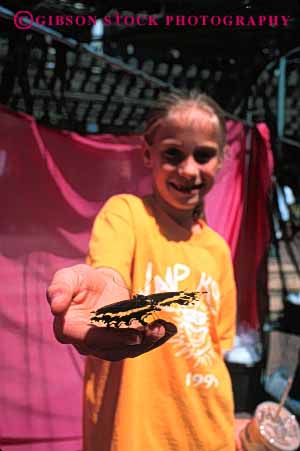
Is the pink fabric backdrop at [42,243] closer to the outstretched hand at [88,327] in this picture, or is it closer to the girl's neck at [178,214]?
the girl's neck at [178,214]

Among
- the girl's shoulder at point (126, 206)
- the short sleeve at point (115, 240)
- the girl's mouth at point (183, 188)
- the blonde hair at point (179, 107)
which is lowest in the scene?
the short sleeve at point (115, 240)

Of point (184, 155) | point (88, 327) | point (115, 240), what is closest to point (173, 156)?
point (184, 155)

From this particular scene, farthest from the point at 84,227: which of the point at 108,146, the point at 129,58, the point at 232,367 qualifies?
the point at 232,367

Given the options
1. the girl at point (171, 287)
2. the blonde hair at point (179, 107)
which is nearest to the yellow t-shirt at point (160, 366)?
the girl at point (171, 287)

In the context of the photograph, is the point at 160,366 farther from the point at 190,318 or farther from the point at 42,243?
the point at 42,243

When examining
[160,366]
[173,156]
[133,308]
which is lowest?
[160,366]

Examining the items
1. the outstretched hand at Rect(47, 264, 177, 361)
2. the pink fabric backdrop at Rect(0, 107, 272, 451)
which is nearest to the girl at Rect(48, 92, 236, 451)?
the outstretched hand at Rect(47, 264, 177, 361)

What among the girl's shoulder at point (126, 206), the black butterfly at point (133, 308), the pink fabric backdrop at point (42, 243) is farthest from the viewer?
the pink fabric backdrop at point (42, 243)

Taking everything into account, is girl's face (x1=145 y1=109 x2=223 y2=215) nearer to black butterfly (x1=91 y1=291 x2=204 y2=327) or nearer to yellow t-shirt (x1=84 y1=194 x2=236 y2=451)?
yellow t-shirt (x1=84 y1=194 x2=236 y2=451)

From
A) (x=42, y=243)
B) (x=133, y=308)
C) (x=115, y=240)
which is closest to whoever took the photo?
(x=133, y=308)
